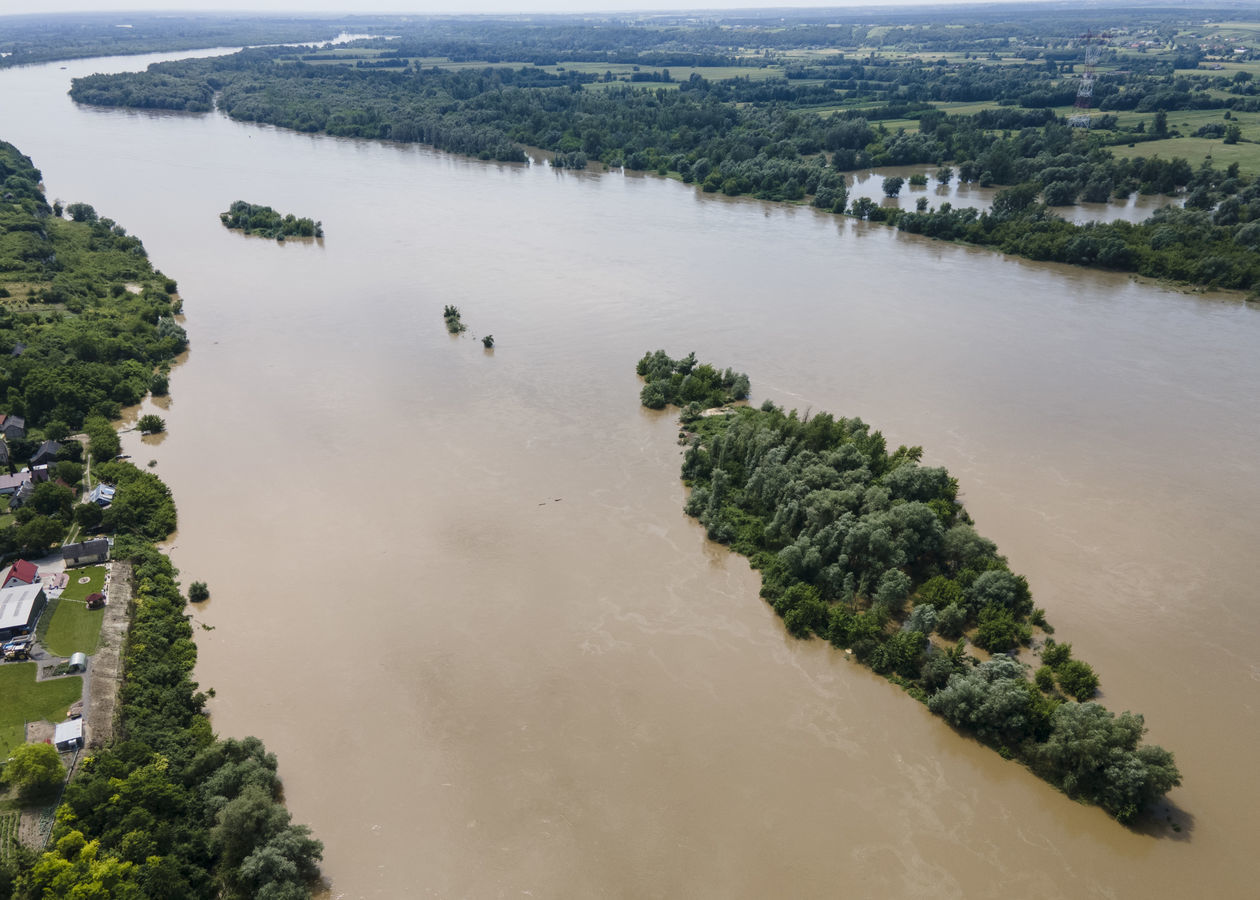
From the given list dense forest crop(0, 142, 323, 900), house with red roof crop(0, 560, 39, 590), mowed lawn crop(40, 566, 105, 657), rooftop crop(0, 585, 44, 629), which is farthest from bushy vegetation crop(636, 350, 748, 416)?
rooftop crop(0, 585, 44, 629)

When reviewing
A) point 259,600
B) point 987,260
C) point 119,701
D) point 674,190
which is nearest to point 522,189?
point 674,190

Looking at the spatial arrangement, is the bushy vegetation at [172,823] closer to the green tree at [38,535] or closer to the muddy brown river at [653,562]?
the muddy brown river at [653,562]

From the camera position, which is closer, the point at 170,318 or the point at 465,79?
the point at 170,318

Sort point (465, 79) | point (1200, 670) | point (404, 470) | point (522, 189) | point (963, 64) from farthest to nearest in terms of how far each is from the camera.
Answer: point (963, 64) < point (465, 79) < point (522, 189) < point (404, 470) < point (1200, 670)

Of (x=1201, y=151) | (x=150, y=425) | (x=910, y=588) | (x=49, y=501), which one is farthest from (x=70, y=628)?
(x=1201, y=151)

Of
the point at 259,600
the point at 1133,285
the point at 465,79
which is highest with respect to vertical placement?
the point at 465,79

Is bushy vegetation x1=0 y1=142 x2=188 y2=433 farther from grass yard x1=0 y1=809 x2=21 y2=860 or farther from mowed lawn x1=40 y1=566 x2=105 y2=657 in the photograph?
grass yard x1=0 y1=809 x2=21 y2=860

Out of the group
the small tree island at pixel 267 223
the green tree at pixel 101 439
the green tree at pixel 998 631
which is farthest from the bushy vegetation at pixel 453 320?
the green tree at pixel 998 631

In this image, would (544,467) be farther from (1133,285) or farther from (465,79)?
(465,79)

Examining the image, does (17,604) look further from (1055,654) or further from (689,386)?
(1055,654)

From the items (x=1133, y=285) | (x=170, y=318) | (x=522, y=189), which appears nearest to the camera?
(x=170, y=318)
